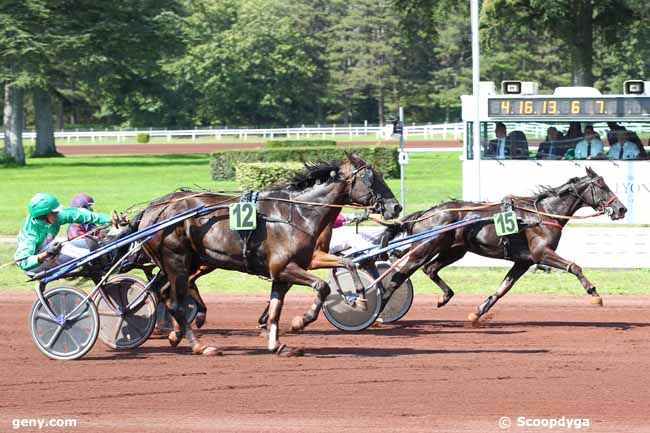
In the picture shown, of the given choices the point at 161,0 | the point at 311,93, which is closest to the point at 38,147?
the point at 161,0

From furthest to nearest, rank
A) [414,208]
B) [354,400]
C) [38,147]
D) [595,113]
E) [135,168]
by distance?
[38,147]
[135,168]
[414,208]
[595,113]
[354,400]

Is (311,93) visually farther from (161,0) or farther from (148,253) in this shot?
(148,253)

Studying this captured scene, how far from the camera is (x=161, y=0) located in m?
Result: 42.3

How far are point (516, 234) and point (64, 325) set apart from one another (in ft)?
14.7

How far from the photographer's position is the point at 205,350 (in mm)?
9289

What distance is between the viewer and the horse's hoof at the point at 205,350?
926 centimetres

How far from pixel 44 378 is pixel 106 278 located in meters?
1.31

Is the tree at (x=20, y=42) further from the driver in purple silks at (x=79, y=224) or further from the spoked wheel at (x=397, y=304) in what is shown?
the spoked wheel at (x=397, y=304)

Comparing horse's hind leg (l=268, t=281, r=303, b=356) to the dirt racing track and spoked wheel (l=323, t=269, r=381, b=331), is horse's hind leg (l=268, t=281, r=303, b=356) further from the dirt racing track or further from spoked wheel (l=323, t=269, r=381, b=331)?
spoked wheel (l=323, t=269, r=381, b=331)

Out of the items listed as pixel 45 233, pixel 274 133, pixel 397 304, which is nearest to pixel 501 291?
pixel 397 304

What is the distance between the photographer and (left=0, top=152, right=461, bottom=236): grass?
26.0m

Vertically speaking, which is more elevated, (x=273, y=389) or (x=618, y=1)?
(x=618, y=1)

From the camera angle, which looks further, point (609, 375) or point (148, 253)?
point (148, 253)

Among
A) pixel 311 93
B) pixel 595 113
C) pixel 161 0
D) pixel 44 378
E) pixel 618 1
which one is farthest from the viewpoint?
pixel 311 93
